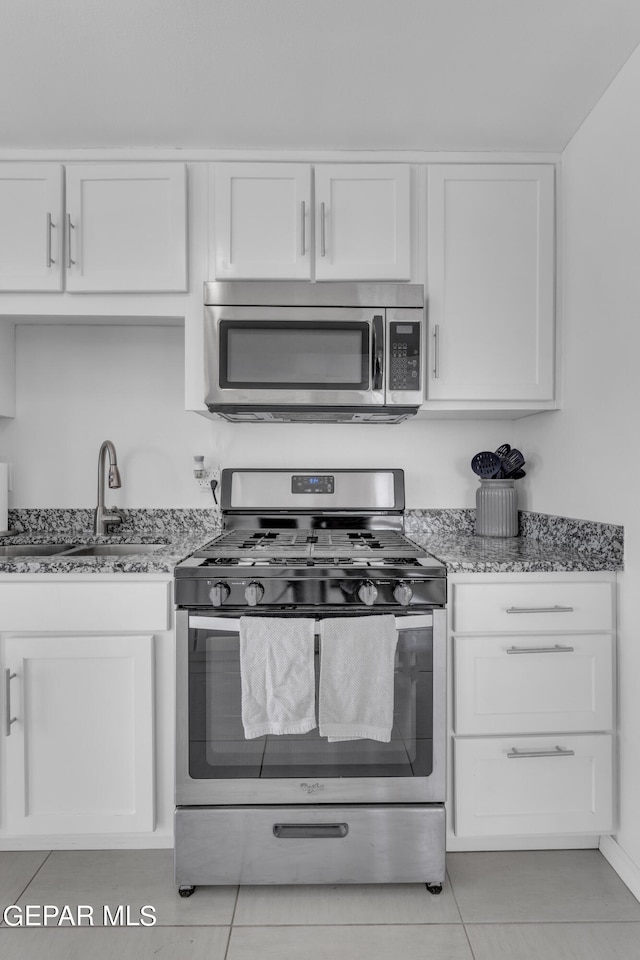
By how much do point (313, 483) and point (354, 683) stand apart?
3.19ft

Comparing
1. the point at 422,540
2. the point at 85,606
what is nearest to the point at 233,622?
the point at 85,606

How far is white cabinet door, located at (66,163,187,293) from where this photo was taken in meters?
2.18

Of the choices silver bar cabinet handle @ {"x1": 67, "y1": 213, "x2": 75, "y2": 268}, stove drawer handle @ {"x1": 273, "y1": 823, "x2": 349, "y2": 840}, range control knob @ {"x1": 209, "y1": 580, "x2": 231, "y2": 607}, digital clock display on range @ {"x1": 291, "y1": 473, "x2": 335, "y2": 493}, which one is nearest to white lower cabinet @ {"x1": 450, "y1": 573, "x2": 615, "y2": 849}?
stove drawer handle @ {"x1": 273, "y1": 823, "x2": 349, "y2": 840}

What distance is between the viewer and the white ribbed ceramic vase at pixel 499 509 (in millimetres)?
2453

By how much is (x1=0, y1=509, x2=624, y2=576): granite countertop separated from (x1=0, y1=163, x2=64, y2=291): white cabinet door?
94 cm

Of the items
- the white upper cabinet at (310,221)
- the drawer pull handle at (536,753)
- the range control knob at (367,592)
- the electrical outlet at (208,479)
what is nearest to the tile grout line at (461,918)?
the drawer pull handle at (536,753)

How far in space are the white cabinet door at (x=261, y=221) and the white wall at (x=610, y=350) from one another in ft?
→ 3.00

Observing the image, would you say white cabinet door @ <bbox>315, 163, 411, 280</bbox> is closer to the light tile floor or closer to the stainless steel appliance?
the stainless steel appliance

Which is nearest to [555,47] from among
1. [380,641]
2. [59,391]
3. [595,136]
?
[595,136]

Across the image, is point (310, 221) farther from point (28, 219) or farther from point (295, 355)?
point (28, 219)

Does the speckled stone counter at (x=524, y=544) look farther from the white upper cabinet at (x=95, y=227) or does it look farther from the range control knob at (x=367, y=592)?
the white upper cabinet at (x=95, y=227)

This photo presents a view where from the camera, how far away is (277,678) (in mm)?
1740

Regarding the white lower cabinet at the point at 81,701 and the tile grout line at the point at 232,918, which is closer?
the tile grout line at the point at 232,918

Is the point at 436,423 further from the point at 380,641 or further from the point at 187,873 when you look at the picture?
the point at 187,873
